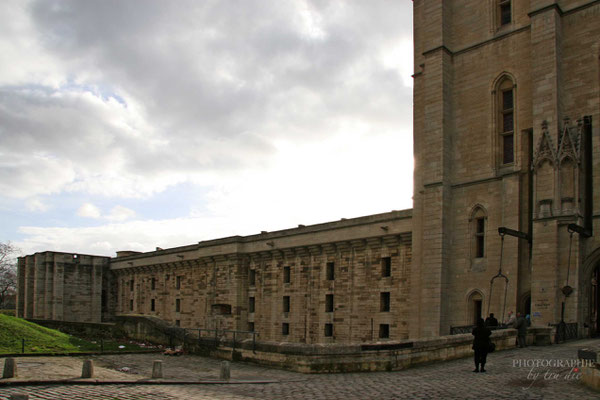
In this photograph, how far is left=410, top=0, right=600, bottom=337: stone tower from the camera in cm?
2084

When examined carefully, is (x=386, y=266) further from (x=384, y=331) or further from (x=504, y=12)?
(x=504, y=12)

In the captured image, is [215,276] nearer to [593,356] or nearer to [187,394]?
[187,394]

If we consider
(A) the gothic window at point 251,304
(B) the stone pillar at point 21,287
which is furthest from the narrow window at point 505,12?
(B) the stone pillar at point 21,287

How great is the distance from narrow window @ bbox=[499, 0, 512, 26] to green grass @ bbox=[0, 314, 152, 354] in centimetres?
2072

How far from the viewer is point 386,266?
3106 cm

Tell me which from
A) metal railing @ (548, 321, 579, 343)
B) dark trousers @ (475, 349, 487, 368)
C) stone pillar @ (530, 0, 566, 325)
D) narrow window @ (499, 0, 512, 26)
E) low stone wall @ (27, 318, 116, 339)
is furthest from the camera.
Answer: low stone wall @ (27, 318, 116, 339)

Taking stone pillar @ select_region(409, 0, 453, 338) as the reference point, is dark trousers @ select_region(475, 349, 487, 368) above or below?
below

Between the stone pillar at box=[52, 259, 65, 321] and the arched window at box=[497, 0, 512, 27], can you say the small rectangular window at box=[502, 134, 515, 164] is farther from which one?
the stone pillar at box=[52, 259, 65, 321]

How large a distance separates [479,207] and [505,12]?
8.67m

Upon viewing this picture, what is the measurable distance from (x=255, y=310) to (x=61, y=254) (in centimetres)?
2618

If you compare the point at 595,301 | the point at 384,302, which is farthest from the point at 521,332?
A: the point at 384,302

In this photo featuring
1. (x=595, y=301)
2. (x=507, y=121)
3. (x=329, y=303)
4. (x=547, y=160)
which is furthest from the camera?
(x=329, y=303)

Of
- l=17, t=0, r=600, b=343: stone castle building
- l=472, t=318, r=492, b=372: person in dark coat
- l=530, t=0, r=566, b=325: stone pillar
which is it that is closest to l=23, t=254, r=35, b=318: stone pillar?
l=17, t=0, r=600, b=343: stone castle building

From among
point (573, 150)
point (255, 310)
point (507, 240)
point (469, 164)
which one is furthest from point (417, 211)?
point (255, 310)
